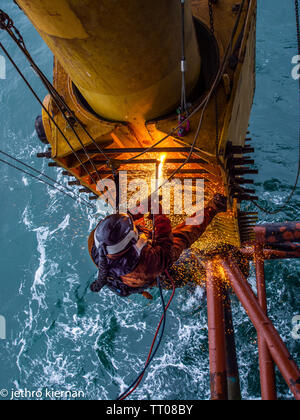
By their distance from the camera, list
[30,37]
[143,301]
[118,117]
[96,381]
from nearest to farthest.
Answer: [118,117] < [96,381] < [143,301] < [30,37]

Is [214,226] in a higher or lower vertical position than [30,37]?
lower

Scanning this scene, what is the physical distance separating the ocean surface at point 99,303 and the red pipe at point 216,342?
4548 mm

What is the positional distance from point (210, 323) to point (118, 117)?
5.27 meters

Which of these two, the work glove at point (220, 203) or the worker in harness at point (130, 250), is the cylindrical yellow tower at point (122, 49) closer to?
the worker in harness at point (130, 250)

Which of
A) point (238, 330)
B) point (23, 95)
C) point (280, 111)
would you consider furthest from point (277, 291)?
point (23, 95)

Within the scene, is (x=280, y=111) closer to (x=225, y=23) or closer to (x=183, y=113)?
(x=225, y=23)

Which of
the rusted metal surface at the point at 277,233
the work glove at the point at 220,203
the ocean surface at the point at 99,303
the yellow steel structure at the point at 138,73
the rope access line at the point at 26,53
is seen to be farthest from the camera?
the ocean surface at the point at 99,303

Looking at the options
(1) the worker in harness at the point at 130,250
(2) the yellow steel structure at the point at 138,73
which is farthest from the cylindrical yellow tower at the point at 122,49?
(1) the worker in harness at the point at 130,250

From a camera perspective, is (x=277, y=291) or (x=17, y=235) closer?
(x=277, y=291)

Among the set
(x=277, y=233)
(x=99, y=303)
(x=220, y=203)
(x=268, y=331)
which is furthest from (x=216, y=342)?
(x=99, y=303)

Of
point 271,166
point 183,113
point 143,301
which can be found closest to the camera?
point 183,113

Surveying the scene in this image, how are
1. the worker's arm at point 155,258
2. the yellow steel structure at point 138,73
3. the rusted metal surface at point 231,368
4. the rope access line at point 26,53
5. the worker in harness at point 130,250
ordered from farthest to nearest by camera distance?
the rusted metal surface at point 231,368, the worker's arm at point 155,258, the worker in harness at point 130,250, the yellow steel structure at point 138,73, the rope access line at point 26,53

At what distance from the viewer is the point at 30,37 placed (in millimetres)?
21266

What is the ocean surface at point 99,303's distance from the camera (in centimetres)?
1127
